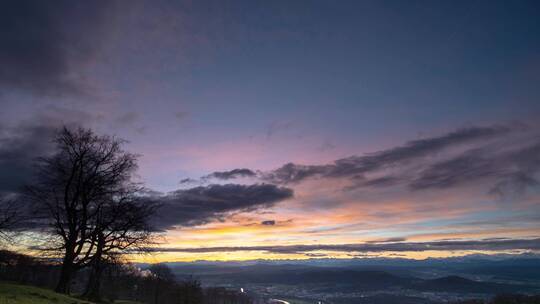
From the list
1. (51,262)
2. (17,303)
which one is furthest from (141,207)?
(17,303)

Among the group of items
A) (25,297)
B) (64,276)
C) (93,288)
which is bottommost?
(93,288)

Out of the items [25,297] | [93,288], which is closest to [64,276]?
[25,297]

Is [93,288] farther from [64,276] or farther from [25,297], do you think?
[25,297]

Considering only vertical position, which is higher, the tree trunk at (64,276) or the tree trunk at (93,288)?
the tree trunk at (64,276)

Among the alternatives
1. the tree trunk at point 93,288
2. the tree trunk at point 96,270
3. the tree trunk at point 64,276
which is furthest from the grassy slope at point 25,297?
the tree trunk at point 93,288

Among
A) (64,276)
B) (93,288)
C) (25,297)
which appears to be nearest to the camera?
(25,297)

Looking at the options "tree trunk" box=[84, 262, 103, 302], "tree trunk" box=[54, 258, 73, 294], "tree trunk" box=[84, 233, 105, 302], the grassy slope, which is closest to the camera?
the grassy slope

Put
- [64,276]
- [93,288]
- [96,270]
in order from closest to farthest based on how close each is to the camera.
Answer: [64,276]
[96,270]
[93,288]

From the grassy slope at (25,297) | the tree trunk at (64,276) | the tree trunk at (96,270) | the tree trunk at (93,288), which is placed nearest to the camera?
the grassy slope at (25,297)

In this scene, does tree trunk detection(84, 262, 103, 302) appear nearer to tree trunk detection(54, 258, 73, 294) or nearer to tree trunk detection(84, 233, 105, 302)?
tree trunk detection(84, 233, 105, 302)

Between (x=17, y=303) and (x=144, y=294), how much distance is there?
120 metres

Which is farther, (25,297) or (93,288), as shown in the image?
(93,288)

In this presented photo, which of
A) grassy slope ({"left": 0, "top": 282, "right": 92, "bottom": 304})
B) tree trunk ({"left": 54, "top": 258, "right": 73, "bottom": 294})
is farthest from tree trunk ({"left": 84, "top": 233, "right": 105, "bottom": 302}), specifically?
grassy slope ({"left": 0, "top": 282, "right": 92, "bottom": 304})

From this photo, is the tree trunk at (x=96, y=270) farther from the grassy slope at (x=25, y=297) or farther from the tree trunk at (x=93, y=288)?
the grassy slope at (x=25, y=297)
